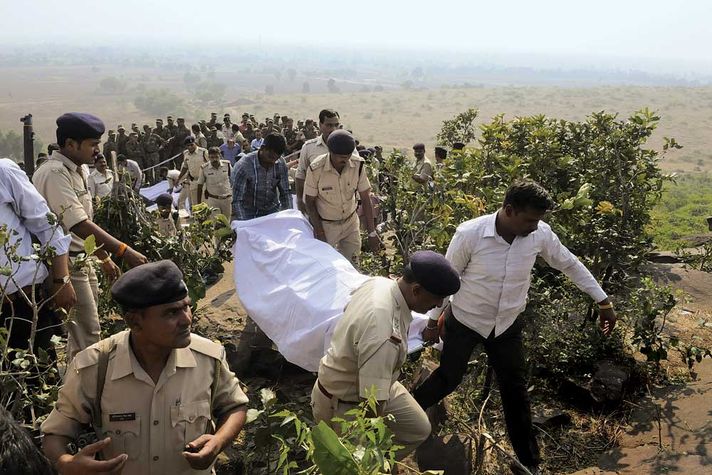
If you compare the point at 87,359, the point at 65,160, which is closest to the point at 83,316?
the point at 65,160

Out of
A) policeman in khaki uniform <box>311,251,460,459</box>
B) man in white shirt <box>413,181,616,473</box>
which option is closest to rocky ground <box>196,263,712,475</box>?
man in white shirt <box>413,181,616,473</box>

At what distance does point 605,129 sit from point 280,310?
304 centimetres

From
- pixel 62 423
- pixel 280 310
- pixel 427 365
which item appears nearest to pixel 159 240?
pixel 280 310

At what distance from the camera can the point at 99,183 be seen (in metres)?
7.00

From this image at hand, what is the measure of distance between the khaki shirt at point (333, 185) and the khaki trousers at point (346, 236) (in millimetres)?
74

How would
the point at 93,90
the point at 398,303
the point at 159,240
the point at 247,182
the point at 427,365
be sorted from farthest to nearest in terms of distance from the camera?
the point at 93,90, the point at 247,182, the point at 159,240, the point at 427,365, the point at 398,303

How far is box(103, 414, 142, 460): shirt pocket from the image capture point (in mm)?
1988

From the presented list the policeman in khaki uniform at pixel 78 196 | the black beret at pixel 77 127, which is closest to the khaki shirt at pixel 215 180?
the policeman in khaki uniform at pixel 78 196

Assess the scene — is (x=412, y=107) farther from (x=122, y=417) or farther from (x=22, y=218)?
(x=122, y=417)

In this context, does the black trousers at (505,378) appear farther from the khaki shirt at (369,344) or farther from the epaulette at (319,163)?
the epaulette at (319,163)

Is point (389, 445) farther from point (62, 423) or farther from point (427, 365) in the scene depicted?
point (427, 365)

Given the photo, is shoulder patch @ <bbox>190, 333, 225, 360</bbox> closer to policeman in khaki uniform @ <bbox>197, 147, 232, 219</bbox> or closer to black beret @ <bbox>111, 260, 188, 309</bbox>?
black beret @ <bbox>111, 260, 188, 309</bbox>

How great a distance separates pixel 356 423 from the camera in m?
1.76

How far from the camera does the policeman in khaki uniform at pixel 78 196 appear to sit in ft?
11.0
